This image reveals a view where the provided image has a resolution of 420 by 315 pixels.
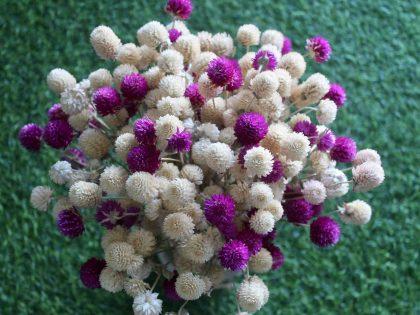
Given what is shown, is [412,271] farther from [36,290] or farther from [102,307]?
[36,290]

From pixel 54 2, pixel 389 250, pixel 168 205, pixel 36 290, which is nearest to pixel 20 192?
pixel 36 290

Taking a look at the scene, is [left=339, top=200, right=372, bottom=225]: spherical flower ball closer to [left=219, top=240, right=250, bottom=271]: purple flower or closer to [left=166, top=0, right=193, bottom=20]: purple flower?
[left=219, top=240, right=250, bottom=271]: purple flower

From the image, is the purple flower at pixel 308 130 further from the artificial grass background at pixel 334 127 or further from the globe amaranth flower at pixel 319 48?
the artificial grass background at pixel 334 127

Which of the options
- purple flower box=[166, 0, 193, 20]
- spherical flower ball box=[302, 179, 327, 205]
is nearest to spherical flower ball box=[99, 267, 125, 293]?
spherical flower ball box=[302, 179, 327, 205]

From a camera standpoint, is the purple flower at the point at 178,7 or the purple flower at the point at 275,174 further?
the purple flower at the point at 178,7

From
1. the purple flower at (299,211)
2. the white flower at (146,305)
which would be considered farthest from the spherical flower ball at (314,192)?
the white flower at (146,305)
